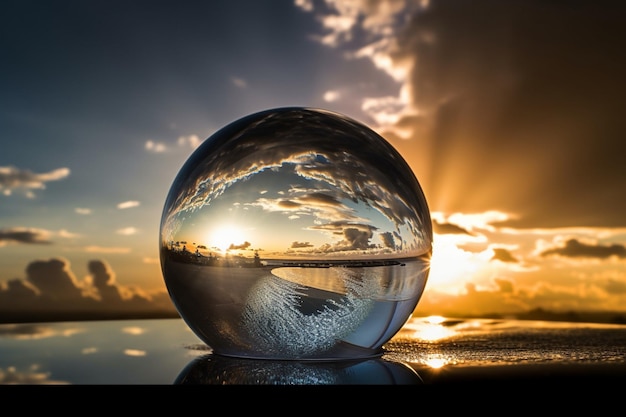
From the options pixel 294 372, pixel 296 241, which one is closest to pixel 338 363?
pixel 294 372

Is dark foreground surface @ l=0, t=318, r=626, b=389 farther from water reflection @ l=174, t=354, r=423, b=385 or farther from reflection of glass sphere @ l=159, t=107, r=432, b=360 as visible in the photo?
reflection of glass sphere @ l=159, t=107, r=432, b=360

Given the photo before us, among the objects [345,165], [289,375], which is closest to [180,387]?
[289,375]

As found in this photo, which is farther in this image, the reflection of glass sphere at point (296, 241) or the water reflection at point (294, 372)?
the reflection of glass sphere at point (296, 241)

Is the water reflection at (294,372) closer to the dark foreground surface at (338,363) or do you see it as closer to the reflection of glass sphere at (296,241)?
the dark foreground surface at (338,363)

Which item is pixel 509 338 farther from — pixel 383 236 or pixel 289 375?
pixel 289 375

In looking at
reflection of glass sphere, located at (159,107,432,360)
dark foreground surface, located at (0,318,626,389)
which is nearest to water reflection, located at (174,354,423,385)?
dark foreground surface, located at (0,318,626,389)

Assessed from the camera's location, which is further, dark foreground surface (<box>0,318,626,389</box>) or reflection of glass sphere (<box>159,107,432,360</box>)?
reflection of glass sphere (<box>159,107,432,360</box>)

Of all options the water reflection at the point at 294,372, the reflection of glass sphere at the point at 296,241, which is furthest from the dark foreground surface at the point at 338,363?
the reflection of glass sphere at the point at 296,241
